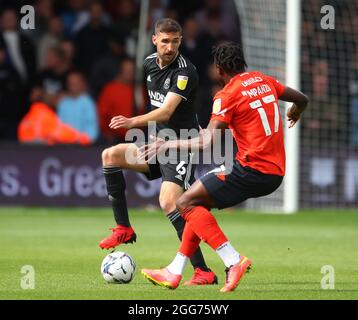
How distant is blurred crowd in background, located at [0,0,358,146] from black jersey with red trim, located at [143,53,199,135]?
8588mm

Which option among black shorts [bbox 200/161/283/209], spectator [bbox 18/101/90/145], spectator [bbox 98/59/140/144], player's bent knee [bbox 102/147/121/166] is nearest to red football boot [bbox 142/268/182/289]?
black shorts [bbox 200/161/283/209]

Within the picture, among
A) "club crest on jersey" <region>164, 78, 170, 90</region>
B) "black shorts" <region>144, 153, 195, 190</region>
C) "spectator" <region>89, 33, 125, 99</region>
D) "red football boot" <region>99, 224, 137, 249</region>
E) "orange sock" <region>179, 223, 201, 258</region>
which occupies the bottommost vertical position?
"red football boot" <region>99, 224, 137, 249</region>

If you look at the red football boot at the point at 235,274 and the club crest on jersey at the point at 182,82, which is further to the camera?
the club crest on jersey at the point at 182,82

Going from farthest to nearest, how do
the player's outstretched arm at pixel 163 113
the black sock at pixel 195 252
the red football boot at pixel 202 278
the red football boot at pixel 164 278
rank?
1. the black sock at pixel 195 252
2. the red football boot at pixel 202 278
3. the player's outstretched arm at pixel 163 113
4. the red football boot at pixel 164 278

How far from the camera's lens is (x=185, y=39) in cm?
1966

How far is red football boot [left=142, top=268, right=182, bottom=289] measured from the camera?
27.5ft

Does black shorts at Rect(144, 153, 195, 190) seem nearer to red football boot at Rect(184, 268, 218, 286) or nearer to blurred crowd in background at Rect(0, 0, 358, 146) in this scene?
red football boot at Rect(184, 268, 218, 286)

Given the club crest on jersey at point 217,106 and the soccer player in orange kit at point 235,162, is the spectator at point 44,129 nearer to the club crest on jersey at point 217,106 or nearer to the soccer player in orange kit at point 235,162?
the soccer player in orange kit at point 235,162

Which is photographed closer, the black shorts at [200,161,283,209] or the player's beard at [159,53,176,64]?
the black shorts at [200,161,283,209]

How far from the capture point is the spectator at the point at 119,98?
18.8 m

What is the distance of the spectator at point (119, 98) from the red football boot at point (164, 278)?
33.7 feet

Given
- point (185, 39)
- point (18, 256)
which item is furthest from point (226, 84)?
point (185, 39)

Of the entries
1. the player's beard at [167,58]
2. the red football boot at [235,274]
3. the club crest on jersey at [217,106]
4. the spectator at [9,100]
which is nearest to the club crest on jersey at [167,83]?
the player's beard at [167,58]
